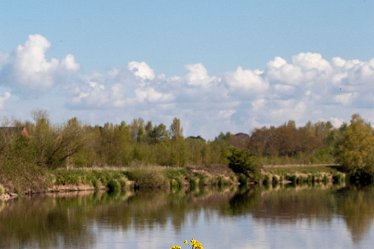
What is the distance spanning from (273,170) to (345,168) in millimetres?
10026

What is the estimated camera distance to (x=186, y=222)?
3183 cm

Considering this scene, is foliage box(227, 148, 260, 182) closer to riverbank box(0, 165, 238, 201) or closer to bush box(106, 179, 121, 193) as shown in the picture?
riverbank box(0, 165, 238, 201)

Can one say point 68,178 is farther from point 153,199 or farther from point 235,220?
point 235,220

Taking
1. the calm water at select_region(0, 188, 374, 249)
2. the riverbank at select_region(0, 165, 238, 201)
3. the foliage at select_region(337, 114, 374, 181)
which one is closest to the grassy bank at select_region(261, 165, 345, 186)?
the foliage at select_region(337, 114, 374, 181)

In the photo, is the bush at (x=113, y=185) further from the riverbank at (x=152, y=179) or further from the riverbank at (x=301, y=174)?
A: the riverbank at (x=301, y=174)

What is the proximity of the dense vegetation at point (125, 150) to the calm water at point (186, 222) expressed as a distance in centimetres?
421

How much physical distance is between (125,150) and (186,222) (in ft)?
112

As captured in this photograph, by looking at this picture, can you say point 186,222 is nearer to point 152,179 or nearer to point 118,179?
point 118,179

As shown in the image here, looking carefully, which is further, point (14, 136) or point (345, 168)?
point (345, 168)

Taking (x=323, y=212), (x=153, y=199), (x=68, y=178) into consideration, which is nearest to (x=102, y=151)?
(x=68, y=178)

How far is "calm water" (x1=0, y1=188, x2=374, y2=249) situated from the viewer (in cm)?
2517

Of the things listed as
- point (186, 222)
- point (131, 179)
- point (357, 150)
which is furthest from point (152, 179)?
point (357, 150)

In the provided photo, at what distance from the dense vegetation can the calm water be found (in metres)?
4.21

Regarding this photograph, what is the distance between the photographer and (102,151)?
65.4 m
